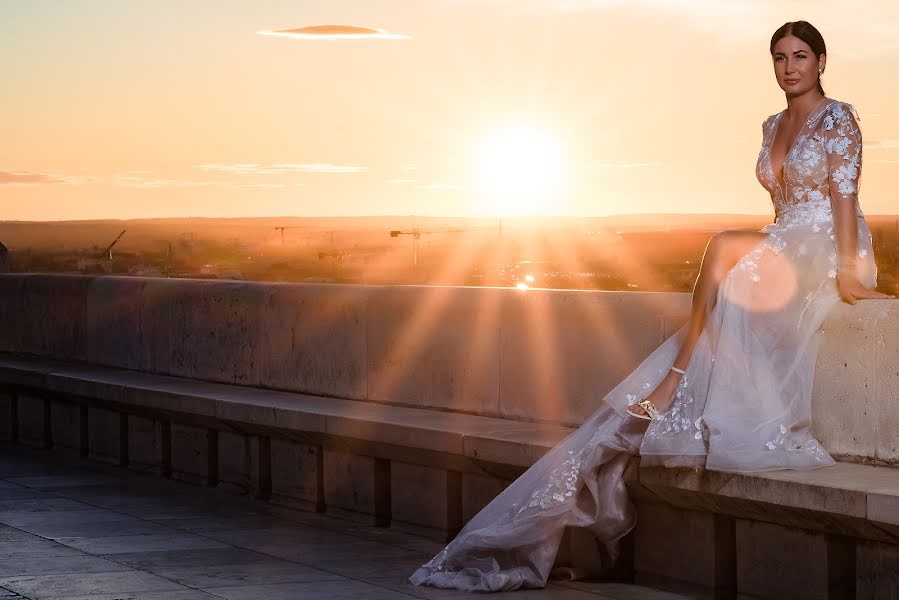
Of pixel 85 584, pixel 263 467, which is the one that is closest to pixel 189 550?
pixel 85 584

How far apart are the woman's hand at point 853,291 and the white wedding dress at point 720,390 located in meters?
0.05

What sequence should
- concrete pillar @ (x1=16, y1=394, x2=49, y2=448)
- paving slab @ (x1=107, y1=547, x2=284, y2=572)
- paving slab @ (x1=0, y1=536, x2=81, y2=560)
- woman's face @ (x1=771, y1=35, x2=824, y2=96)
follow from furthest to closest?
concrete pillar @ (x1=16, y1=394, x2=49, y2=448) → paving slab @ (x1=0, y1=536, x2=81, y2=560) → paving slab @ (x1=107, y1=547, x2=284, y2=572) → woman's face @ (x1=771, y1=35, x2=824, y2=96)

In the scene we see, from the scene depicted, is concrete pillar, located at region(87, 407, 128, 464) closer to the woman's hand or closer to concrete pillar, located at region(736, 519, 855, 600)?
concrete pillar, located at region(736, 519, 855, 600)

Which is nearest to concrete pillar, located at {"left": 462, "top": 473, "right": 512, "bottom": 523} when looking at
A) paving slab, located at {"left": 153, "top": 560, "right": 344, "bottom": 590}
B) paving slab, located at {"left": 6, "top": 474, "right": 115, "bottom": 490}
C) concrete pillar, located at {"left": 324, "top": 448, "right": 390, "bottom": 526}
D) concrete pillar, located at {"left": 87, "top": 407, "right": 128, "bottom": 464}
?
concrete pillar, located at {"left": 324, "top": 448, "right": 390, "bottom": 526}

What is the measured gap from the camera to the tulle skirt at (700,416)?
26.1ft

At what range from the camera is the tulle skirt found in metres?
7.95

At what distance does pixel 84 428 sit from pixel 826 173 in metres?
7.97

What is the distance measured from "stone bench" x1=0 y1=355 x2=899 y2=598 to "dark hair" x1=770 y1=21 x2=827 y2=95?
2023 mm

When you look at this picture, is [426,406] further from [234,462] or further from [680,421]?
[680,421]

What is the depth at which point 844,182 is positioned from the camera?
816cm

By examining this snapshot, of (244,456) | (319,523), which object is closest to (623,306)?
(319,523)

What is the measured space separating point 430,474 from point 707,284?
2385 mm

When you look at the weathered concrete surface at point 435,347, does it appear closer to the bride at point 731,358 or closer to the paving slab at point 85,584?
the bride at point 731,358

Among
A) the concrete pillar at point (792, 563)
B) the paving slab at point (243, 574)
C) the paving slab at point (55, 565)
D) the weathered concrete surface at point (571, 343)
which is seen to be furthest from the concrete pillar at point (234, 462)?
the concrete pillar at point (792, 563)
